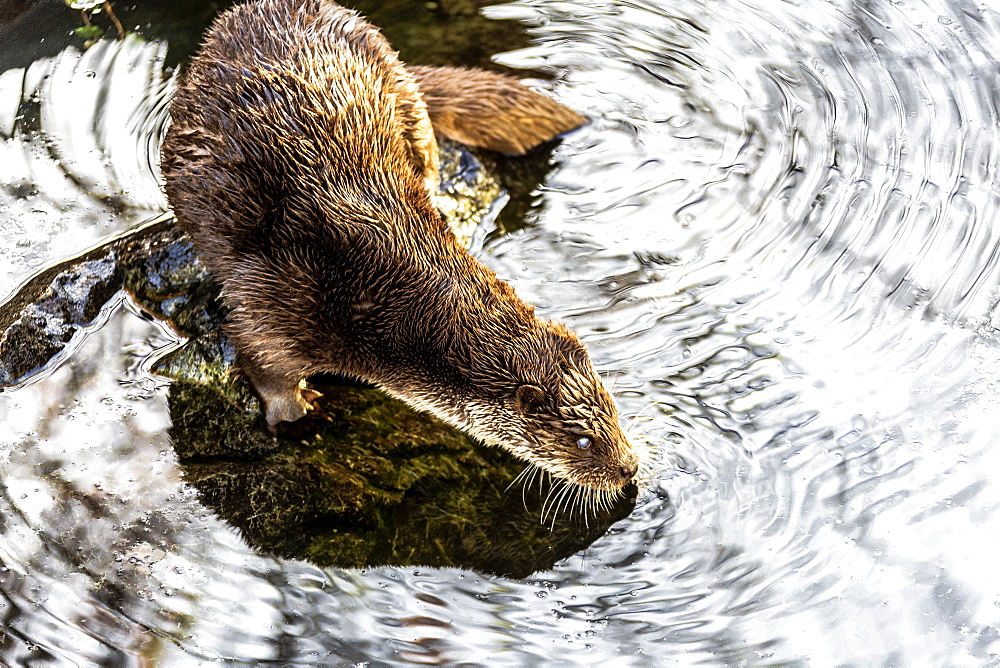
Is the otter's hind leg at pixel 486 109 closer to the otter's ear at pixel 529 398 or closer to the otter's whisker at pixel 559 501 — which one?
the otter's ear at pixel 529 398

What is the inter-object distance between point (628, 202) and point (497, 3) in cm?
150

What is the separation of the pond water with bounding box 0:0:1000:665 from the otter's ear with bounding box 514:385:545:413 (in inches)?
17.3

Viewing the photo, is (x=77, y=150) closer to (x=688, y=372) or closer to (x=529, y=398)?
(x=529, y=398)

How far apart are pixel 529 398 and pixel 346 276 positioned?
680 millimetres

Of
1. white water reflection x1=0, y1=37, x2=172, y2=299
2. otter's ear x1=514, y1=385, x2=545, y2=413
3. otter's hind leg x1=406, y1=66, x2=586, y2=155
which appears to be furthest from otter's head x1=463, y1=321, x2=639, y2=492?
white water reflection x1=0, y1=37, x2=172, y2=299

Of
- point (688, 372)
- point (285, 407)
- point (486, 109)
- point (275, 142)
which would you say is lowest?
point (285, 407)

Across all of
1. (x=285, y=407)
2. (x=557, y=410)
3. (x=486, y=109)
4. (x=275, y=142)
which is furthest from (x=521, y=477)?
(x=486, y=109)

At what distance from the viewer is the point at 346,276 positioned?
3020 mm

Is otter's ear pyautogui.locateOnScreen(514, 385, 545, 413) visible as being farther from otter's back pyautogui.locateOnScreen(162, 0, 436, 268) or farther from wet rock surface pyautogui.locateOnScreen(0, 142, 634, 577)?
otter's back pyautogui.locateOnScreen(162, 0, 436, 268)

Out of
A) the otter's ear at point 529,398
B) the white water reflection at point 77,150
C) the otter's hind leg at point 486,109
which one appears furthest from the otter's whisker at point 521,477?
the white water reflection at point 77,150

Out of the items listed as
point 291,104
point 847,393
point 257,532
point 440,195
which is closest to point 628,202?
point 440,195

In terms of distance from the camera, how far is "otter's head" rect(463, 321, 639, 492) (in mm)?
2883

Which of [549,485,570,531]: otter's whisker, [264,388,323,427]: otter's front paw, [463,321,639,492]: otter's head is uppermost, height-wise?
[463,321,639,492]: otter's head

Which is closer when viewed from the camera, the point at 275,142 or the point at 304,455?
the point at 275,142
